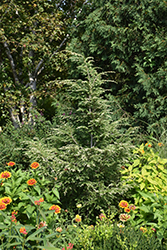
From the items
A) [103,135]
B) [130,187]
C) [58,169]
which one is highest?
[103,135]

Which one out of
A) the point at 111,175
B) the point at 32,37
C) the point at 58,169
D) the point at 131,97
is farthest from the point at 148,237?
the point at 32,37

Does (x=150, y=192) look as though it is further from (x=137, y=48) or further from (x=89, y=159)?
(x=137, y=48)

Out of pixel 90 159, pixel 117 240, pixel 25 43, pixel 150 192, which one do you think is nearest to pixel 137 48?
pixel 90 159

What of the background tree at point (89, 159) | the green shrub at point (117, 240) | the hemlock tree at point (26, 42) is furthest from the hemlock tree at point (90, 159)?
the hemlock tree at point (26, 42)

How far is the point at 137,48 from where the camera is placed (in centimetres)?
493

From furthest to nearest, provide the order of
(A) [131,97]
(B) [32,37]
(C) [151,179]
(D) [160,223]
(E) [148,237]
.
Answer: (B) [32,37] → (A) [131,97] → (C) [151,179] → (D) [160,223] → (E) [148,237]

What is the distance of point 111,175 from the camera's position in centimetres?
326

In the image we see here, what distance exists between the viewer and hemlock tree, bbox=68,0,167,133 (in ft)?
15.5

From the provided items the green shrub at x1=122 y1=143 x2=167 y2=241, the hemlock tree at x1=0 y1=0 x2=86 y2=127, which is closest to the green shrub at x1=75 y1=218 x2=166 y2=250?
the green shrub at x1=122 y1=143 x2=167 y2=241

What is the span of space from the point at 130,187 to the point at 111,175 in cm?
41

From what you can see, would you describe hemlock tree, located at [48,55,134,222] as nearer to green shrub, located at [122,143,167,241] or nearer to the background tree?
the background tree

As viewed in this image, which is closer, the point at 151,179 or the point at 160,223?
the point at 160,223

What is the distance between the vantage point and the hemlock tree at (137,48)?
471cm

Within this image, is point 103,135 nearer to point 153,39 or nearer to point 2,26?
point 153,39
